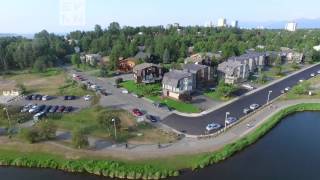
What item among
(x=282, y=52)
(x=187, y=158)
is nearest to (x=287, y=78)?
(x=282, y=52)

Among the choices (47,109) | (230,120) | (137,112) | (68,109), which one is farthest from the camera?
(47,109)

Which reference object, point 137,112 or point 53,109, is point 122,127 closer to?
point 137,112

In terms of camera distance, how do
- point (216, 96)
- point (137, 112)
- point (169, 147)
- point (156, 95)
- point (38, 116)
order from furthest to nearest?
point (156, 95), point (216, 96), point (137, 112), point (38, 116), point (169, 147)

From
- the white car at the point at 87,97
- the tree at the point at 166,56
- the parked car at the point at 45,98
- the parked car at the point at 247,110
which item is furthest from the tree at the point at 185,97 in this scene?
the tree at the point at 166,56

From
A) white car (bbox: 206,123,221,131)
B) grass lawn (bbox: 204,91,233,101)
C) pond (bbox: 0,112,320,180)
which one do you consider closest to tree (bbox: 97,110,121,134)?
pond (bbox: 0,112,320,180)

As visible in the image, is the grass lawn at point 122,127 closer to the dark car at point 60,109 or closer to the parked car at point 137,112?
the parked car at point 137,112

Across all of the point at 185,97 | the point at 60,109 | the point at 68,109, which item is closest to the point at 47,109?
the point at 60,109
